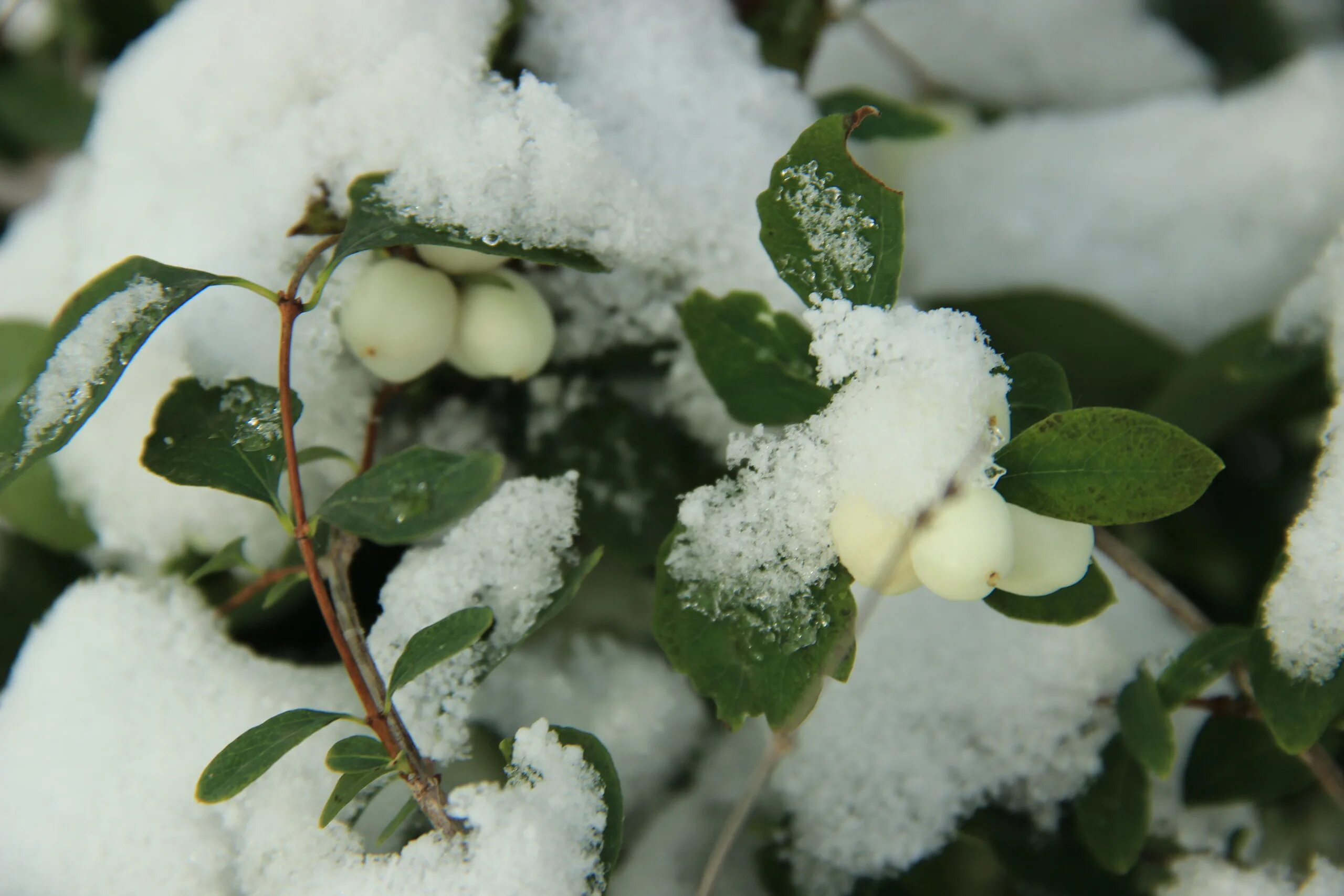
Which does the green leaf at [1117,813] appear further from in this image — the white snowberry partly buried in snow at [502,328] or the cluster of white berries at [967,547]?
the white snowberry partly buried in snow at [502,328]

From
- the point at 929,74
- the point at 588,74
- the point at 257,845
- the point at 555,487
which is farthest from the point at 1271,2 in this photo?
the point at 257,845

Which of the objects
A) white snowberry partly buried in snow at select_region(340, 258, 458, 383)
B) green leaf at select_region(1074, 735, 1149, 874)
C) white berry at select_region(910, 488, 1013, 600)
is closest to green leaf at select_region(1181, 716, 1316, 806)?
green leaf at select_region(1074, 735, 1149, 874)

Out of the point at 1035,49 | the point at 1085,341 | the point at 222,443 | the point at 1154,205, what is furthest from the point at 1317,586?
the point at 1035,49

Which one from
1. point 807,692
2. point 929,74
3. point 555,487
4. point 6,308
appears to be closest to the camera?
point 807,692

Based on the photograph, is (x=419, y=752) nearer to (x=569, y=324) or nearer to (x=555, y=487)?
(x=555, y=487)

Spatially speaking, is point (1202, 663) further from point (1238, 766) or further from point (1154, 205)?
point (1154, 205)

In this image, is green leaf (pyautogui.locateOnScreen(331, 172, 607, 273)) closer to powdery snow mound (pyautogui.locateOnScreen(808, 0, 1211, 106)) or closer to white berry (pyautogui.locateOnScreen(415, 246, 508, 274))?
white berry (pyautogui.locateOnScreen(415, 246, 508, 274))
